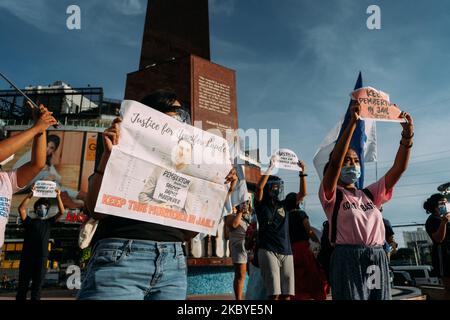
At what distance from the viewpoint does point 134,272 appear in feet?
5.89

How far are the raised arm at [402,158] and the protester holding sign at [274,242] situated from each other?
5.66ft

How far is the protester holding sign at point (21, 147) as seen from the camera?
7.94 feet

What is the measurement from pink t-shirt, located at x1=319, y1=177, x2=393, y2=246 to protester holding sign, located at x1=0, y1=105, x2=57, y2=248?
209 centimetres

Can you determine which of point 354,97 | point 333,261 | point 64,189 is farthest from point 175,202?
point 64,189

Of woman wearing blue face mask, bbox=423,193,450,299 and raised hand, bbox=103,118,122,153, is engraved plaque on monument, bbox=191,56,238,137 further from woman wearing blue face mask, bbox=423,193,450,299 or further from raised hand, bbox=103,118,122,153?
raised hand, bbox=103,118,122,153

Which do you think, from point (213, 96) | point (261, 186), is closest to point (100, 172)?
point (261, 186)

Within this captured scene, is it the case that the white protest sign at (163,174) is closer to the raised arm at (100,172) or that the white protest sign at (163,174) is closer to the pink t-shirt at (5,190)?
the raised arm at (100,172)

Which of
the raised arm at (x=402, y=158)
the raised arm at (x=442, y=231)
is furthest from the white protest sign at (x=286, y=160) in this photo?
the raised arm at (x=442, y=231)

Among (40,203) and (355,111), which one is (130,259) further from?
(40,203)

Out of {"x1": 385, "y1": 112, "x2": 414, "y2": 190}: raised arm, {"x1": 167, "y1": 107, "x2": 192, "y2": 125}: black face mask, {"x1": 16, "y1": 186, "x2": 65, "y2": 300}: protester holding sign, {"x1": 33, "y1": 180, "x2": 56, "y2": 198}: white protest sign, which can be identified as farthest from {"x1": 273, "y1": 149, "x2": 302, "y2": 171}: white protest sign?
{"x1": 33, "y1": 180, "x2": 56, "y2": 198}: white protest sign

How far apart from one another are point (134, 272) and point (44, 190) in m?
5.09

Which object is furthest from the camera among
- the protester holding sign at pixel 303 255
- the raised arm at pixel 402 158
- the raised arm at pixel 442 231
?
the raised arm at pixel 442 231
